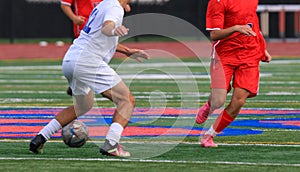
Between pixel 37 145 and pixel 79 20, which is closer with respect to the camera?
pixel 37 145

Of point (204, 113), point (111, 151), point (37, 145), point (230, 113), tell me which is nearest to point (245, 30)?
point (230, 113)

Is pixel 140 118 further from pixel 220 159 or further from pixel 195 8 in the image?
pixel 195 8

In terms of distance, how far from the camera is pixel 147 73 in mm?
20812

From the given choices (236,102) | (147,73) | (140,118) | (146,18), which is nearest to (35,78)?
(147,73)

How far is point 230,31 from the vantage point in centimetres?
860

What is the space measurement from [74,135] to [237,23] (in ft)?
6.30

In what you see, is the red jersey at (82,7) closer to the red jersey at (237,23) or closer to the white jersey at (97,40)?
the red jersey at (237,23)

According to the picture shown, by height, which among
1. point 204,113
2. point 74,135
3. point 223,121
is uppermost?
point 74,135

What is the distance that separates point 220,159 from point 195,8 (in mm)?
27797

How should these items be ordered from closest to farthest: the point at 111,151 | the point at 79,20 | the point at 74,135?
the point at 111,151 → the point at 74,135 → the point at 79,20

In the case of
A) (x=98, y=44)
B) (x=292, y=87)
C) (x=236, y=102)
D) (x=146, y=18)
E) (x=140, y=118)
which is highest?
(x=98, y=44)

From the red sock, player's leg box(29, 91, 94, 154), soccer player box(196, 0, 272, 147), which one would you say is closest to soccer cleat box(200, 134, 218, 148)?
soccer player box(196, 0, 272, 147)

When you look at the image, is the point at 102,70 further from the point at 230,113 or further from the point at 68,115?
the point at 230,113

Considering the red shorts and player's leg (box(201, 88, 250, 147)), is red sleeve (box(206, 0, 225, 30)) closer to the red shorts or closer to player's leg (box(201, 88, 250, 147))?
the red shorts
